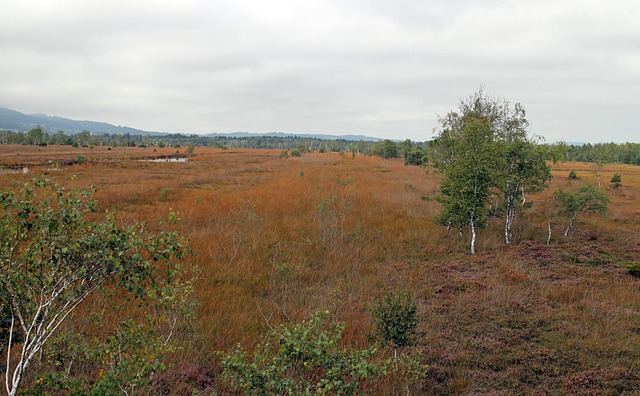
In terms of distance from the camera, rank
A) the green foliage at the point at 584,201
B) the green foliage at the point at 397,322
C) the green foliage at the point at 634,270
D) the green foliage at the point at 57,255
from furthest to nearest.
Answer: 1. the green foliage at the point at 584,201
2. the green foliage at the point at 634,270
3. the green foliage at the point at 397,322
4. the green foliage at the point at 57,255

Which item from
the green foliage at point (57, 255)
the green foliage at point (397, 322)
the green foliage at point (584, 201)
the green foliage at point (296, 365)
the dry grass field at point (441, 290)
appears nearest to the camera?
the green foliage at point (57, 255)

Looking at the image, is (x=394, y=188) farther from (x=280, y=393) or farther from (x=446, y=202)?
(x=280, y=393)

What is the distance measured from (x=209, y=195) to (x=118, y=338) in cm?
1584

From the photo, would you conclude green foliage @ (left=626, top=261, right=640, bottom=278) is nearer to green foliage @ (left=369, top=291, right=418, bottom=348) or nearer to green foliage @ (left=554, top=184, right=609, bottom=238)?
green foliage @ (left=554, top=184, right=609, bottom=238)

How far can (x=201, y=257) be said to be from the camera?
31.6 feet

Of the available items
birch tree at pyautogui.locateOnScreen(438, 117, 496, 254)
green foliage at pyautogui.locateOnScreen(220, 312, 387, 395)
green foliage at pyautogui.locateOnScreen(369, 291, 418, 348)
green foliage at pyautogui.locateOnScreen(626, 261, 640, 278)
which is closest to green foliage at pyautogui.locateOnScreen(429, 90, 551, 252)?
birch tree at pyautogui.locateOnScreen(438, 117, 496, 254)

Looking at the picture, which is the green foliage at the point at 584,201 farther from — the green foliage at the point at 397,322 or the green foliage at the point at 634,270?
the green foliage at the point at 397,322

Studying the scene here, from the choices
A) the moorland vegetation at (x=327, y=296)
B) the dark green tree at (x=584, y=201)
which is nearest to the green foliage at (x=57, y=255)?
the moorland vegetation at (x=327, y=296)

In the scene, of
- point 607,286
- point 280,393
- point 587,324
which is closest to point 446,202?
point 607,286

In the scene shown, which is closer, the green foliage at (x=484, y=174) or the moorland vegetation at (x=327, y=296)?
the moorland vegetation at (x=327, y=296)

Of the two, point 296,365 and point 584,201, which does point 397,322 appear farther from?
point 584,201

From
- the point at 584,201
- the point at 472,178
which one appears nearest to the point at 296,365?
the point at 472,178

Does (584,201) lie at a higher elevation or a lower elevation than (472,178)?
lower

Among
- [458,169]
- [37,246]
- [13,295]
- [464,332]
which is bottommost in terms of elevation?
[464,332]
